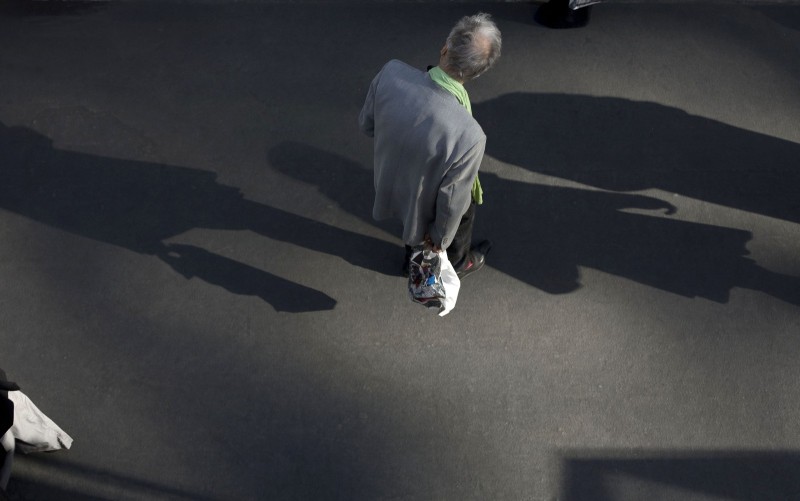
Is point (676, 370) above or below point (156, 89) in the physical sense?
below

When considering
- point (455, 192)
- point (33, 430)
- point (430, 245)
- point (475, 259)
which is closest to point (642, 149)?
point (475, 259)

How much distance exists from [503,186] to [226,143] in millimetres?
1878

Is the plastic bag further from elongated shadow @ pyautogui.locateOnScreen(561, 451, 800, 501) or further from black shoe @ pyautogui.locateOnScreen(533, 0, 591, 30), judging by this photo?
black shoe @ pyautogui.locateOnScreen(533, 0, 591, 30)

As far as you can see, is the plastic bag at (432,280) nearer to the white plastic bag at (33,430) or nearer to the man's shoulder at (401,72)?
the man's shoulder at (401,72)

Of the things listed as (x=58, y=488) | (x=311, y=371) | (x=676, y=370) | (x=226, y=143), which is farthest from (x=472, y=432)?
(x=226, y=143)

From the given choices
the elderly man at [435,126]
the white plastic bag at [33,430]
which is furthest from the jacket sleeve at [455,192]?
the white plastic bag at [33,430]

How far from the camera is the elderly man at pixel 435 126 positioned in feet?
9.21

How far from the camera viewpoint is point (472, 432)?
11.6 feet

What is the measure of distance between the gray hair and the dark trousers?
0.96 metres

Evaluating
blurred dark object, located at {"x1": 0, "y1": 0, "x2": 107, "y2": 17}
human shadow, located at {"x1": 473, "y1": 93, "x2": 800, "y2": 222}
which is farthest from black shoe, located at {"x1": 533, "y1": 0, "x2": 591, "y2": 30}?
blurred dark object, located at {"x1": 0, "y1": 0, "x2": 107, "y2": 17}

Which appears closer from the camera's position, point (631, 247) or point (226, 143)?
point (631, 247)

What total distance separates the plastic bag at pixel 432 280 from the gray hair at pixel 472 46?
39.8 inches

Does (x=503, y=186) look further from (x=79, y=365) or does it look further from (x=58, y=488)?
(x=58, y=488)

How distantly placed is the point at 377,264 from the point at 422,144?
135 cm
